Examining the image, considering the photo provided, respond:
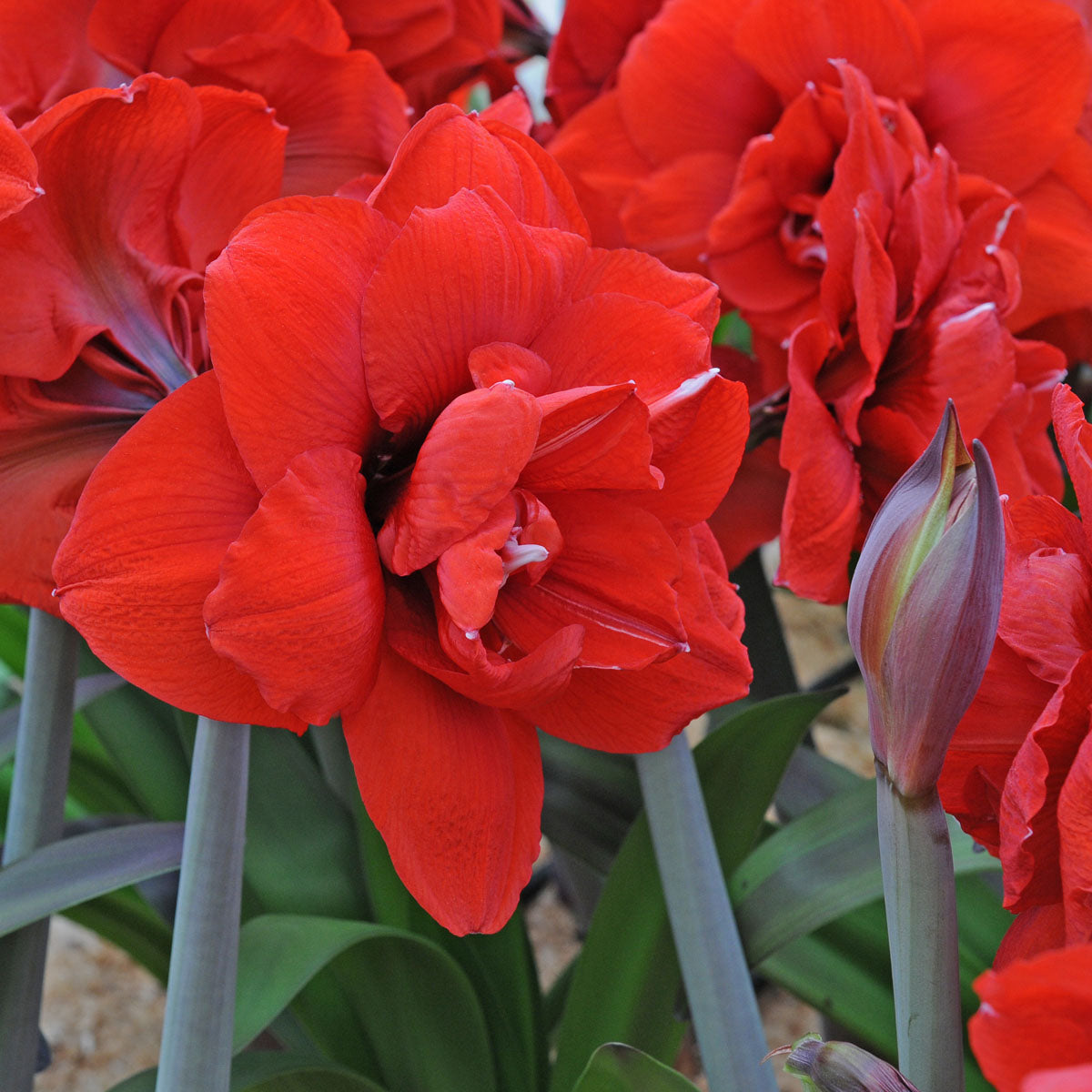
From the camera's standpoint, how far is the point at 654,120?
544 millimetres

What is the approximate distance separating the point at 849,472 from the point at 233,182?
26 cm

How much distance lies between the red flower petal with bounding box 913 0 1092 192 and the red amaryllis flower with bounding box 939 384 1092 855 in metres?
0.30

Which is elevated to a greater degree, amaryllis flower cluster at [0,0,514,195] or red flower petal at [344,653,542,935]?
amaryllis flower cluster at [0,0,514,195]

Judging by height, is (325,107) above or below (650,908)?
above

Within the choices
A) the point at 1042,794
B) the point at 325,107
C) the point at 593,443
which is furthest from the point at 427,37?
the point at 1042,794

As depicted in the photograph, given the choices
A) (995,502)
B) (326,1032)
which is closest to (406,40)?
(995,502)

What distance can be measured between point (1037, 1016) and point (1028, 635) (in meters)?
0.11

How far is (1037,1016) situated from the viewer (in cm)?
20

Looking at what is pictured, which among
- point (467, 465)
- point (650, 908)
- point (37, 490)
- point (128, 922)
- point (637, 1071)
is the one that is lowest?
point (128, 922)

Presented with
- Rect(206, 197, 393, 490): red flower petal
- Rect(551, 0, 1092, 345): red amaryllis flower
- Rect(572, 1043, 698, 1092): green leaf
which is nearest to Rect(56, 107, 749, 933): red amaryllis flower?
Rect(206, 197, 393, 490): red flower petal

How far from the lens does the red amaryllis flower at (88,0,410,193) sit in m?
0.45

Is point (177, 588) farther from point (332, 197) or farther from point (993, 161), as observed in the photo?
point (993, 161)

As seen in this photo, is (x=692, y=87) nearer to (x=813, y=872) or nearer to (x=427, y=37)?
(x=427, y=37)

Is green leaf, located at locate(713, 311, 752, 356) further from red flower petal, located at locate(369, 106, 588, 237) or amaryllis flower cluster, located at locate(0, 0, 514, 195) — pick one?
red flower petal, located at locate(369, 106, 588, 237)
